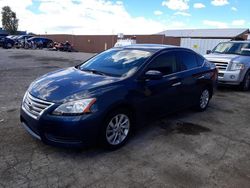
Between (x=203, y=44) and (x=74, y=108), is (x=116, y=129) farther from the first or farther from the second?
(x=203, y=44)

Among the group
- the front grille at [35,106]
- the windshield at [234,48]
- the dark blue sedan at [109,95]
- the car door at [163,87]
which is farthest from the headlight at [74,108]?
the windshield at [234,48]

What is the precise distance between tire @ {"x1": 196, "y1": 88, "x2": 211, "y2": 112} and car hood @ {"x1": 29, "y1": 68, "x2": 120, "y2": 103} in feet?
9.03

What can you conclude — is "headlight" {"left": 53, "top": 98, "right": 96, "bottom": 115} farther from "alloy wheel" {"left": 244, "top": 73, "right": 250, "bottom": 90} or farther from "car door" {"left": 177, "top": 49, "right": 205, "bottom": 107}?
"alloy wheel" {"left": 244, "top": 73, "right": 250, "bottom": 90}

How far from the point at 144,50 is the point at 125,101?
4.49ft

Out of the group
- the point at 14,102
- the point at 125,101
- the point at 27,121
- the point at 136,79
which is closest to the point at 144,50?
the point at 136,79

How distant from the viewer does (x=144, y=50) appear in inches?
175

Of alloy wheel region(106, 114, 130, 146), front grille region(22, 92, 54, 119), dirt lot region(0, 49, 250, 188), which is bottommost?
dirt lot region(0, 49, 250, 188)

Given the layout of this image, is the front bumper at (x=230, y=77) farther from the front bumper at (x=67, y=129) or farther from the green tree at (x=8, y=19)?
the green tree at (x=8, y=19)

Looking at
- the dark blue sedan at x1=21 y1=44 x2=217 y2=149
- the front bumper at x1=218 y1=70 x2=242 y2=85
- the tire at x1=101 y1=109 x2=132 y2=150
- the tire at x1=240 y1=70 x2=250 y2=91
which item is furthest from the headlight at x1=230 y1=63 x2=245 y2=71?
the tire at x1=101 y1=109 x2=132 y2=150

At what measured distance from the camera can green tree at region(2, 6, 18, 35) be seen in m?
65.2

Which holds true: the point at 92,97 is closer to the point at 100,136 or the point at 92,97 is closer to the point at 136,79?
the point at 100,136

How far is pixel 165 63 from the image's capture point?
14.6 feet

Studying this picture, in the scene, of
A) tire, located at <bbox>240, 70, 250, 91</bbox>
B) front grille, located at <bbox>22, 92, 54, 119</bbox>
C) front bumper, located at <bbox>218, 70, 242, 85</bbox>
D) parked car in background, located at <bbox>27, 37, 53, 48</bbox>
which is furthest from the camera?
parked car in background, located at <bbox>27, 37, 53, 48</bbox>

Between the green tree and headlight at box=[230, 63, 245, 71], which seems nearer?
headlight at box=[230, 63, 245, 71]
